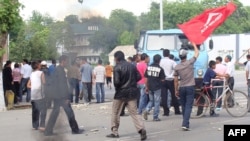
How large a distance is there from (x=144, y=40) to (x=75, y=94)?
3.39 m

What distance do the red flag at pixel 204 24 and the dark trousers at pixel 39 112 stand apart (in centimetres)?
408

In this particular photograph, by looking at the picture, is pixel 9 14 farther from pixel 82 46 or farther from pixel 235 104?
pixel 82 46

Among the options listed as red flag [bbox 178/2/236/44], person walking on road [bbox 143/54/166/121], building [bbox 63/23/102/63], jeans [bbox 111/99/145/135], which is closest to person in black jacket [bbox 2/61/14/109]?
person walking on road [bbox 143/54/166/121]

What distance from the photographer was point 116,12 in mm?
7332

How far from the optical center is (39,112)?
42.4 ft

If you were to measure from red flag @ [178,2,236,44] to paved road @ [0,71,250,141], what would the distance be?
221 cm

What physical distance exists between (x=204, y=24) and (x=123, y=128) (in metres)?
3.46

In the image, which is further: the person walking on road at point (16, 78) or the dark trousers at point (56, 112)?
the person walking on road at point (16, 78)

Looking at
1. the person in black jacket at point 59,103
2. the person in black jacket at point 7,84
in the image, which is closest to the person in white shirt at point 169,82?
the person in black jacket at point 59,103

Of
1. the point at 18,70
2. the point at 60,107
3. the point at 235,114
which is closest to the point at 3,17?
the point at 18,70

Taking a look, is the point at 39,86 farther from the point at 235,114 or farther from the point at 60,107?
the point at 235,114

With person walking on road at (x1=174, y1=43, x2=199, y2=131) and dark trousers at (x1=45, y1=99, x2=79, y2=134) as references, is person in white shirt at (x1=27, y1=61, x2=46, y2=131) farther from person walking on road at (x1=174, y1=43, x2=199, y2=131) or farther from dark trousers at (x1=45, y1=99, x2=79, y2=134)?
person walking on road at (x1=174, y1=43, x2=199, y2=131)

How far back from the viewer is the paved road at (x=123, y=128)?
11.2 metres

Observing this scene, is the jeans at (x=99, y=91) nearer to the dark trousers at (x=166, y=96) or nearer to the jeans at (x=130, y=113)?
the dark trousers at (x=166, y=96)
